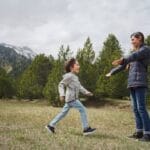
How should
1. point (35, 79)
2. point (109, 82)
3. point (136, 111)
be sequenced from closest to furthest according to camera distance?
point (136, 111)
point (109, 82)
point (35, 79)

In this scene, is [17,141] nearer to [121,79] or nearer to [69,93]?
[69,93]

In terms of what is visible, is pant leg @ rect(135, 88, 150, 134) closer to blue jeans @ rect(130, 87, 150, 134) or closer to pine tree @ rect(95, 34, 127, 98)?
blue jeans @ rect(130, 87, 150, 134)

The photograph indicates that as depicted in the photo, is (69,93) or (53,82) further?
(53,82)

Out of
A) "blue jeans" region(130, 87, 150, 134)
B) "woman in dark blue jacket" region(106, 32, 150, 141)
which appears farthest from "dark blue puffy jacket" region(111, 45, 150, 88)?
"blue jeans" region(130, 87, 150, 134)

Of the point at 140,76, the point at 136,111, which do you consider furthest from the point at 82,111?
the point at 140,76

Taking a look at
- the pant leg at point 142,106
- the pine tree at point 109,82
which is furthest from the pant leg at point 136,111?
the pine tree at point 109,82

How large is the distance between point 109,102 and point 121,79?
11.6 ft

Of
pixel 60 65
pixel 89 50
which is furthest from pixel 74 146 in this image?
pixel 89 50

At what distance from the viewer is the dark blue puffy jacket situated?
10367 mm

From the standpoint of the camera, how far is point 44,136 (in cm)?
1030

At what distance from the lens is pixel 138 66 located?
34.8 ft

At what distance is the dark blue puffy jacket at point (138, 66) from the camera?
10367mm

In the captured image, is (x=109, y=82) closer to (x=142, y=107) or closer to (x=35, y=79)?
(x=35, y=79)

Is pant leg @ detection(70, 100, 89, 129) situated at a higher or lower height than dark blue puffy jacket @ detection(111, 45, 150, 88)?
lower
